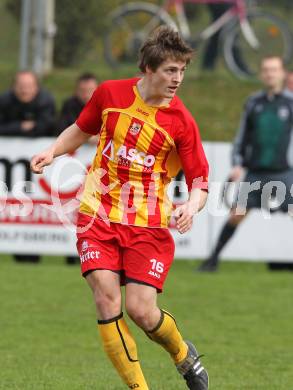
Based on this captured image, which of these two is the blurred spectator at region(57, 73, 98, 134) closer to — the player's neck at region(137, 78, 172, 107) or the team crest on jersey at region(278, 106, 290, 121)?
the team crest on jersey at region(278, 106, 290, 121)

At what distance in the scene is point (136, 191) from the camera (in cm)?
707

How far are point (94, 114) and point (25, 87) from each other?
723cm

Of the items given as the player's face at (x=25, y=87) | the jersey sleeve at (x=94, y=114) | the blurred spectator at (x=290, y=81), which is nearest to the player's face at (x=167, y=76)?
the jersey sleeve at (x=94, y=114)

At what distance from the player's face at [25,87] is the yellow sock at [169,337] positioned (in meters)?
7.47

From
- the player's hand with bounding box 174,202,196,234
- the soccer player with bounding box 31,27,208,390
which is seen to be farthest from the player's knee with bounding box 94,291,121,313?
the player's hand with bounding box 174,202,196,234

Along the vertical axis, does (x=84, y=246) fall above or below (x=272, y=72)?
below

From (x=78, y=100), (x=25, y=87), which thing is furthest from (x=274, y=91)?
(x=25, y=87)

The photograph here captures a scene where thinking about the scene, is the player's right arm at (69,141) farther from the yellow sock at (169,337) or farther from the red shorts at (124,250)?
the yellow sock at (169,337)

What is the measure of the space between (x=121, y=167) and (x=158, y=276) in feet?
2.17

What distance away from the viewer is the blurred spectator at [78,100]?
45.9 feet

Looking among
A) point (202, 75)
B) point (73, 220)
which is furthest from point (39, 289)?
point (202, 75)

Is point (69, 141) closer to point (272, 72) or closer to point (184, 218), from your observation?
point (184, 218)

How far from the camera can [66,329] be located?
9922mm

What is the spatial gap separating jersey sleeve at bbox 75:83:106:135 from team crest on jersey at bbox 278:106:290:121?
258 inches
